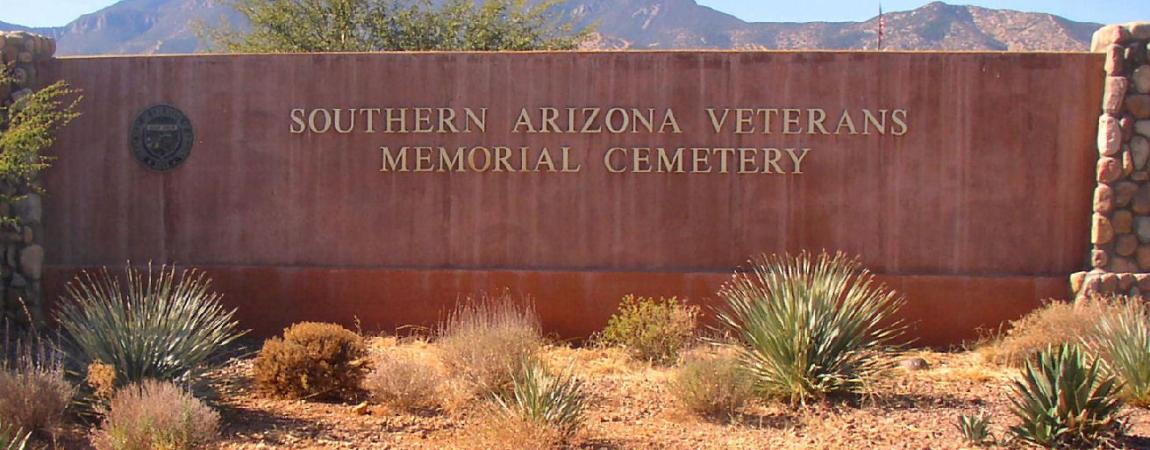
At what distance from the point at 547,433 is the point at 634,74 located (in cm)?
519

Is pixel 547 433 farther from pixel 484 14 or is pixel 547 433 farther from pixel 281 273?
pixel 484 14

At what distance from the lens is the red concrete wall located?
11.7 m

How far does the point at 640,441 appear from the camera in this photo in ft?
26.1

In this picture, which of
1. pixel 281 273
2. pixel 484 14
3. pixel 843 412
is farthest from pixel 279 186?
pixel 484 14

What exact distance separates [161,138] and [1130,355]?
9297 mm

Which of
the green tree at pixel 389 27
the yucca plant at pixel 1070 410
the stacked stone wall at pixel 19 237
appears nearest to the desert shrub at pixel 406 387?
the yucca plant at pixel 1070 410

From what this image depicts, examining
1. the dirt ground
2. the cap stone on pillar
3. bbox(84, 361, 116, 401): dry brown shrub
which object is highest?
the cap stone on pillar

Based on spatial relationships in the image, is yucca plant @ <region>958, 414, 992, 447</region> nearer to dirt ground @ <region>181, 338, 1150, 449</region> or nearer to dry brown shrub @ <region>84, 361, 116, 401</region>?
dirt ground @ <region>181, 338, 1150, 449</region>

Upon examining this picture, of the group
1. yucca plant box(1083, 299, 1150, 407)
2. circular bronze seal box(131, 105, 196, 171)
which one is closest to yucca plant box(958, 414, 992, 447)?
yucca plant box(1083, 299, 1150, 407)

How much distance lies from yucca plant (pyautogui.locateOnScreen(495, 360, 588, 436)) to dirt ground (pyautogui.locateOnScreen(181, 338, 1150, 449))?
0.16 metres

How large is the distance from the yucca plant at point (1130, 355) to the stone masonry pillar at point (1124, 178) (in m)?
2.06

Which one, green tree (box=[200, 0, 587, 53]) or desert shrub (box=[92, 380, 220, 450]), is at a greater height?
green tree (box=[200, 0, 587, 53])

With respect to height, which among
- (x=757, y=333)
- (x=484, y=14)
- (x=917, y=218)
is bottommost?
(x=757, y=333)

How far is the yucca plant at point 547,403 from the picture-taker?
302 inches
